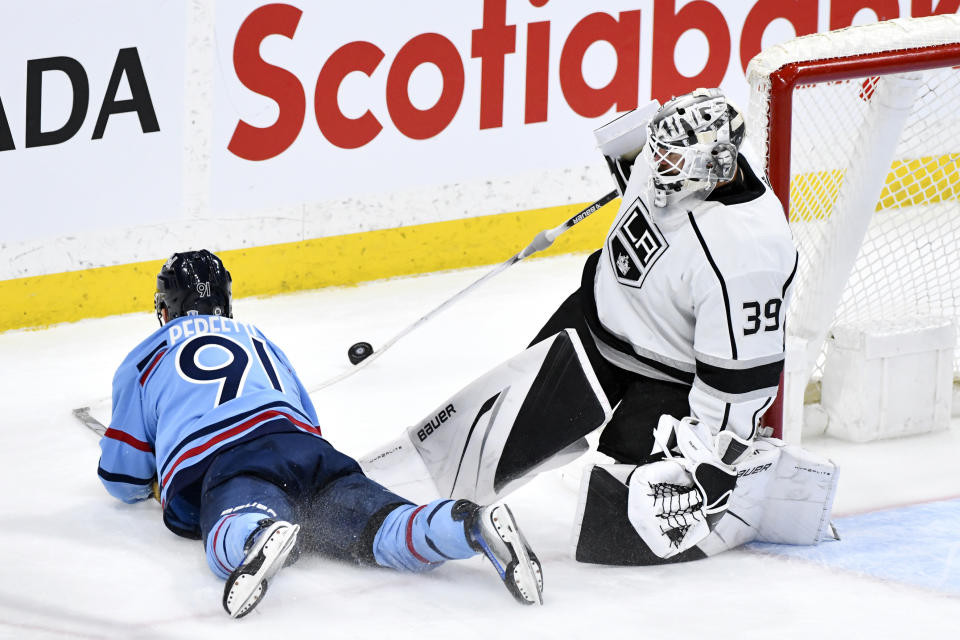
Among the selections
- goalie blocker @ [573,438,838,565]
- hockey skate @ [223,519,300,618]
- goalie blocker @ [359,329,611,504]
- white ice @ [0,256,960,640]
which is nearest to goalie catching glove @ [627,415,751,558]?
goalie blocker @ [573,438,838,565]

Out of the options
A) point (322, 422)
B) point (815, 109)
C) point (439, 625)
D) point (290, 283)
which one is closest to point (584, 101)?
point (290, 283)

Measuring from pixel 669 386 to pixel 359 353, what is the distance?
1.54 metres

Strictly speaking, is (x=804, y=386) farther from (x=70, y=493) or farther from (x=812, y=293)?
(x=70, y=493)

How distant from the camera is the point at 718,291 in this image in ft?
8.38

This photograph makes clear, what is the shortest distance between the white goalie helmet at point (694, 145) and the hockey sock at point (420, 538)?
770 millimetres

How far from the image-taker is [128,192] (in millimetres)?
4371

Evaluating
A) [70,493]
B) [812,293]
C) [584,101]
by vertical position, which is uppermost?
[584,101]

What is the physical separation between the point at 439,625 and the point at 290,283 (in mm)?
2628

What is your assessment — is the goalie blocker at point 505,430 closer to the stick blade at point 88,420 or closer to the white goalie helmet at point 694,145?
the white goalie helmet at point 694,145

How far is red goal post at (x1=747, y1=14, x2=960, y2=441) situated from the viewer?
121 inches

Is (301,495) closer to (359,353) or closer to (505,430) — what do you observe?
(505,430)

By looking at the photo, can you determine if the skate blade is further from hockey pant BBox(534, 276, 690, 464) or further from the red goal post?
the red goal post

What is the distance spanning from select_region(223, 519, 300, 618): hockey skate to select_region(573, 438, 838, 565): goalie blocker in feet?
2.19

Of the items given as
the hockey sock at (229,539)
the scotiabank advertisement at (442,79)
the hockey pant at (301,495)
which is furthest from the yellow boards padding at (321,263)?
the hockey sock at (229,539)
